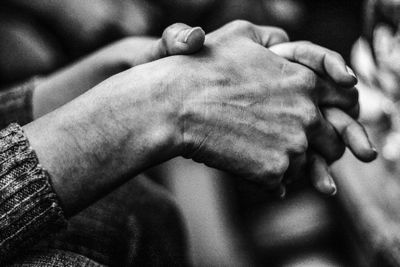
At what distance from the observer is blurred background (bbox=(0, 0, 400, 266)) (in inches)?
36.4

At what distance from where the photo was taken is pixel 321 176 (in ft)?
2.45

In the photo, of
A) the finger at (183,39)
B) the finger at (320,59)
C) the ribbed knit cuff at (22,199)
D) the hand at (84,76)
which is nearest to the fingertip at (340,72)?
the finger at (320,59)

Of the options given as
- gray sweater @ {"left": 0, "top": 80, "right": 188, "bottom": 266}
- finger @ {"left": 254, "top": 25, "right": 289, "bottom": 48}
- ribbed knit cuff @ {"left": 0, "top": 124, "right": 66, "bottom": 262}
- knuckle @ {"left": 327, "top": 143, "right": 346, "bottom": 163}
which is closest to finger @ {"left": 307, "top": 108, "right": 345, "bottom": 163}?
knuckle @ {"left": 327, "top": 143, "right": 346, "bottom": 163}

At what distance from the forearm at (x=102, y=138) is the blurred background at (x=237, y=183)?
1.15ft

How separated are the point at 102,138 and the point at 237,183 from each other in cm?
51

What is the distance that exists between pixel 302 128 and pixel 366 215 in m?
0.32

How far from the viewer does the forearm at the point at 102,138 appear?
0.55m

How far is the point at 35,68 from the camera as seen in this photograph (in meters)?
1.13

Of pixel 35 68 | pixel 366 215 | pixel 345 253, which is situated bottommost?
pixel 345 253

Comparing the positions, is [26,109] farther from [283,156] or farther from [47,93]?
[283,156]

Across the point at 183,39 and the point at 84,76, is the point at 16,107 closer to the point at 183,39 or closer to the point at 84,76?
the point at 84,76

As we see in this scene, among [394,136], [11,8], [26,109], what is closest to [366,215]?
[394,136]

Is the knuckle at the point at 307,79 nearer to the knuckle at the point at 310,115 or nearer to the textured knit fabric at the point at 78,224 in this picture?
the knuckle at the point at 310,115

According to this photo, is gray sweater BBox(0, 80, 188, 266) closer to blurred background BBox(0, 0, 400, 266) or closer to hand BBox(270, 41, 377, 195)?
blurred background BBox(0, 0, 400, 266)
